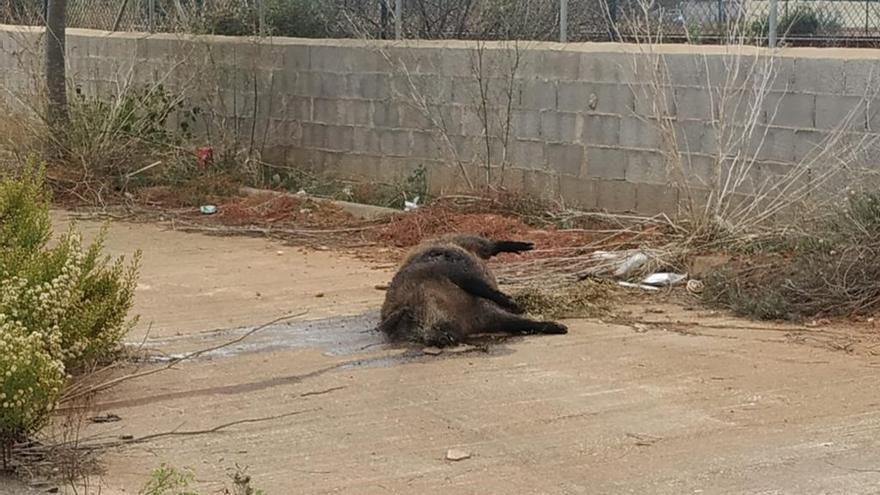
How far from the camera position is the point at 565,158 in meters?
12.0

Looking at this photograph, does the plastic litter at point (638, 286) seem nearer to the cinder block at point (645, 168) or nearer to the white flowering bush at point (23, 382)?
the cinder block at point (645, 168)

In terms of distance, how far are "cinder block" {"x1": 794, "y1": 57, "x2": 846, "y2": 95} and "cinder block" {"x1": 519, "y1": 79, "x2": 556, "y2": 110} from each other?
2.54 metres

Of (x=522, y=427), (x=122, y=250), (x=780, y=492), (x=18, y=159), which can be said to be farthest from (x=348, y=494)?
(x=18, y=159)

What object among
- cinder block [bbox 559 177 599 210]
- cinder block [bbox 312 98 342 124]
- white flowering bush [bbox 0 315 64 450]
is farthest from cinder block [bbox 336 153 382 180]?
white flowering bush [bbox 0 315 64 450]

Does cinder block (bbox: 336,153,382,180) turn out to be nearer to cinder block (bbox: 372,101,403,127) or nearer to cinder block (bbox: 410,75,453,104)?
cinder block (bbox: 372,101,403,127)

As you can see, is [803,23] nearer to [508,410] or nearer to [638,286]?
[638,286]

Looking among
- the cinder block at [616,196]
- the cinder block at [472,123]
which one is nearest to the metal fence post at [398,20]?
the cinder block at [472,123]

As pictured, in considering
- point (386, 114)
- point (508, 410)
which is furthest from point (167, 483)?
point (386, 114)

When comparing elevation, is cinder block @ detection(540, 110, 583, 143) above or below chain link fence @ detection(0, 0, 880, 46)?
below

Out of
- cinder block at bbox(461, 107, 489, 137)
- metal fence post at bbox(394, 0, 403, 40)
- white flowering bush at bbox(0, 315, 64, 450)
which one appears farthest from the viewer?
metal fence post at bbox(394, 0, 403, 40)

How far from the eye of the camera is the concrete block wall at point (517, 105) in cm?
1031

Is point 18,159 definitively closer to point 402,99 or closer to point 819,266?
point 402,99

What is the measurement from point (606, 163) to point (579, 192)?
1.35 feet

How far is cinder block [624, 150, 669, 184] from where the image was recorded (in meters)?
11.2
